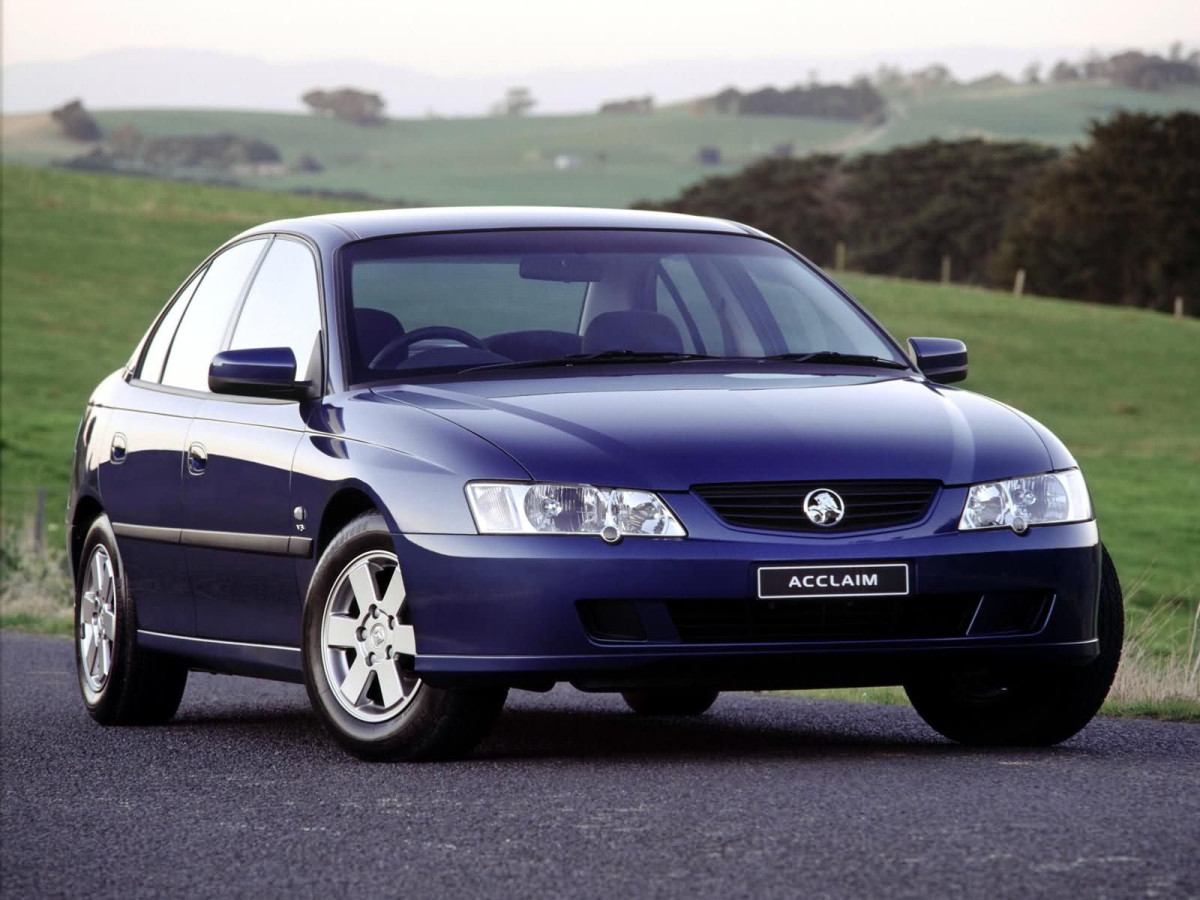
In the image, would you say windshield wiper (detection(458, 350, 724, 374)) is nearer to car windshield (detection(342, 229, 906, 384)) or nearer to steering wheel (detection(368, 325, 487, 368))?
car windshield (detection(342, 229, 906, 384))

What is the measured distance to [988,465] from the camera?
22.0 feet

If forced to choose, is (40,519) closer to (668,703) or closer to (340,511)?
(668,703)

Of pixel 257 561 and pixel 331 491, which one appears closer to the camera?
pixel 331 491

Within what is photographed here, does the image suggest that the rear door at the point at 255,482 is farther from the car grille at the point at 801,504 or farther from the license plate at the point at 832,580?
the license plate at the point at 832,580

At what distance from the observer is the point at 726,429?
664cm

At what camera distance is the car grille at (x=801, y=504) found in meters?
6.44

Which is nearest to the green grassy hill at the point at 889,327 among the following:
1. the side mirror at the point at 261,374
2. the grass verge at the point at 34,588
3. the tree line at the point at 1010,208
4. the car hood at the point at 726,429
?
the tree line at the point at 1010,208

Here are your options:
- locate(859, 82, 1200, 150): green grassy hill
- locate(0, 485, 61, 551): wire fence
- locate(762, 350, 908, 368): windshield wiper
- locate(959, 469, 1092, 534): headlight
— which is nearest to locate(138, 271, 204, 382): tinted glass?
locate(762, 350, 908, 368): windshield wiper

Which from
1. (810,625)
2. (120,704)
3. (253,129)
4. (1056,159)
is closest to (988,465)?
(810,625)

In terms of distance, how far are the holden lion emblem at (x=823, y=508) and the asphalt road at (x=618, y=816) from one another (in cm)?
68

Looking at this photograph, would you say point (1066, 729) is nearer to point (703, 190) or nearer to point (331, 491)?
point (331, 491)

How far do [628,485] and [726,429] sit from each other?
407mm

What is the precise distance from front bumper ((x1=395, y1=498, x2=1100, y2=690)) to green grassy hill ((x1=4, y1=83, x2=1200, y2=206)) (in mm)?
128242

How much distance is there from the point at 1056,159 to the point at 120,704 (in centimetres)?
9463
